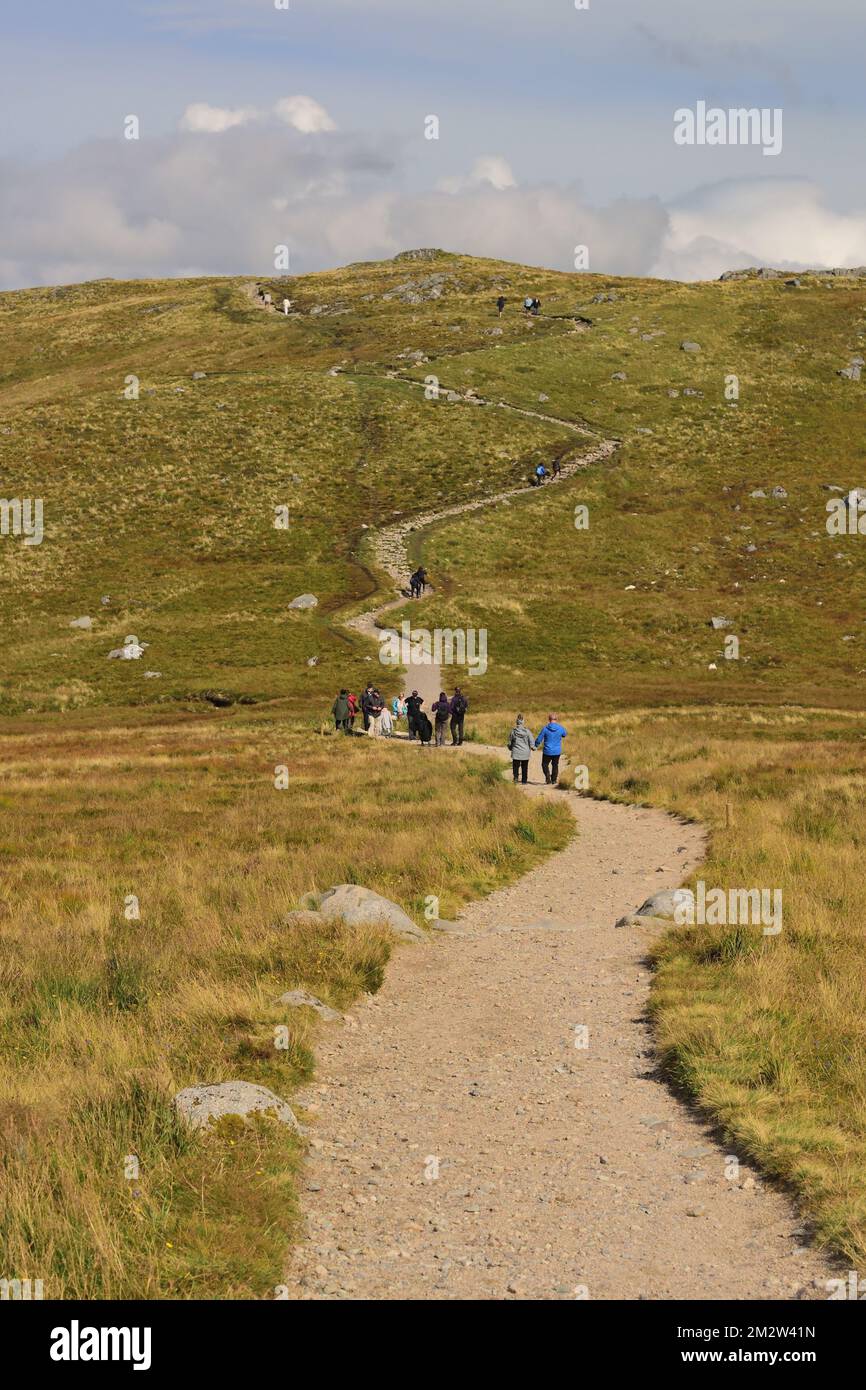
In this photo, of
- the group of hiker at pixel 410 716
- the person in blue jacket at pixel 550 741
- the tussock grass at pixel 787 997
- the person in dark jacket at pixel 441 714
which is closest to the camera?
the tussock grass at pixel 787 997

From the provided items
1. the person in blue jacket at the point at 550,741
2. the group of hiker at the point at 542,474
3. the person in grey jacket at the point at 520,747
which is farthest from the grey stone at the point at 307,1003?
the group of hiker at the point at 542,474

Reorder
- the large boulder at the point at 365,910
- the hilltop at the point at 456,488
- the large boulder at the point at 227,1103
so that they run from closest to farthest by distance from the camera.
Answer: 1. the large boulder at the point at 227,1103
2. the large boulder at the point at 365,910
3. the hilltop at the point at 456,488

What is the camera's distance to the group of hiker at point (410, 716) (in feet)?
135

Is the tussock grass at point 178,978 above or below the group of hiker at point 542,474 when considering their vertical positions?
below

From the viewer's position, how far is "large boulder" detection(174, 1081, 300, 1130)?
8.38 metres

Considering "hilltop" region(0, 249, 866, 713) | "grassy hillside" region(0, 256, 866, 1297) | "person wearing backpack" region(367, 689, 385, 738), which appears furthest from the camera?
"hilltop" region(0, 249, 866, 713)

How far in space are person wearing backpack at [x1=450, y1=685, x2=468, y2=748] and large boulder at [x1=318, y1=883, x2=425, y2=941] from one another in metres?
24.9

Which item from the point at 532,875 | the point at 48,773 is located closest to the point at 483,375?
the point at 48,773

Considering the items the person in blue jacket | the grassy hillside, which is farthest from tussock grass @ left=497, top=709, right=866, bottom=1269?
the person in blue jacket

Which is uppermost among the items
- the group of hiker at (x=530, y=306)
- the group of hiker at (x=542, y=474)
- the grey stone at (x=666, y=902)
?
the group of hiker at (x=530, y=306)

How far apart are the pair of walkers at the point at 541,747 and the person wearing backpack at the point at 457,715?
28.1ft

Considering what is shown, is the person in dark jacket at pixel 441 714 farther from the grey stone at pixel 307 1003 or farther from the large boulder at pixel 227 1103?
the large boulder at pixel 227 1103

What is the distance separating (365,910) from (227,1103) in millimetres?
6651

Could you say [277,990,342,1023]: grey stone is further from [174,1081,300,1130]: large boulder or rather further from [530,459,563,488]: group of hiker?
[530,459,563,488]: group of hiker
